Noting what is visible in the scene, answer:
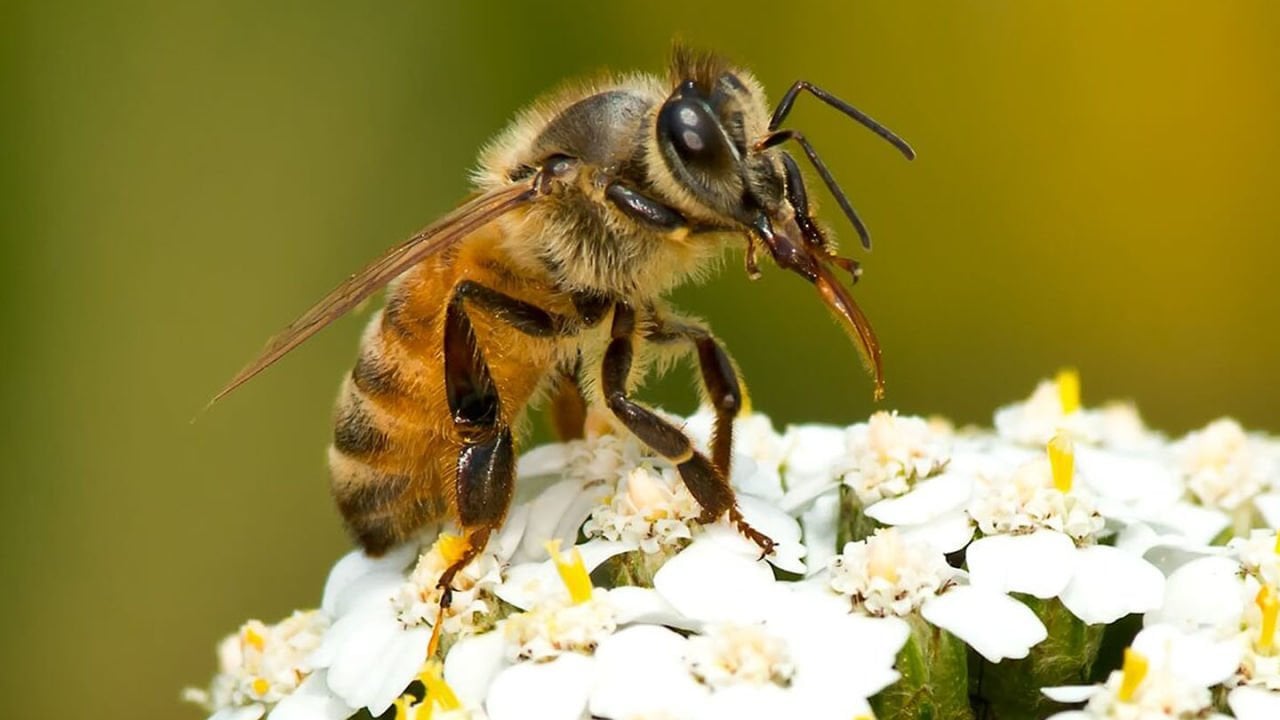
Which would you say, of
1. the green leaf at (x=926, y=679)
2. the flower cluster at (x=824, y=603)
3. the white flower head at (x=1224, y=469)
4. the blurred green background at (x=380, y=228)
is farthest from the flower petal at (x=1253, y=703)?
the blurred green background at (x=380, y=228)

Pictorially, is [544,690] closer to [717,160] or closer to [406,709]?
[406,709]

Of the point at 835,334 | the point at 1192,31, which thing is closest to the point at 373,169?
the point at 835,334

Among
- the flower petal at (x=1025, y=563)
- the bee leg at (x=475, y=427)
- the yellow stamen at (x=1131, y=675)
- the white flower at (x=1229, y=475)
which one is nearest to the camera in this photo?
the yellow stamen at (x=1131, y=675)

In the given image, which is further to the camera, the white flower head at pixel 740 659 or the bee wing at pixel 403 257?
the bee wing at pixel 403 257

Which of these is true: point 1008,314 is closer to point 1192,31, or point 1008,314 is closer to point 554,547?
point 1192,31

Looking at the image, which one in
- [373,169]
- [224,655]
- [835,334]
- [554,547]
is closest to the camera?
[554,547]

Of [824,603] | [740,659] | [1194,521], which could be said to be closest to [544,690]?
[740,659]

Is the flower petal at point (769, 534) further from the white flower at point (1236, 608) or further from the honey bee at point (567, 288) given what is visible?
the white flower at point (1236, 608)
